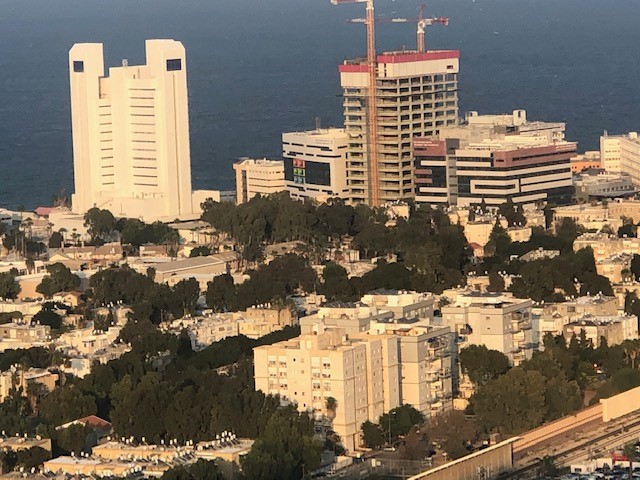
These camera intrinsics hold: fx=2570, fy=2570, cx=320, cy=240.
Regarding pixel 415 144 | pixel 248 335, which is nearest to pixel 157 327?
pixel 248 335

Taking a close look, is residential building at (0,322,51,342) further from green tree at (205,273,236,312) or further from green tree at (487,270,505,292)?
green tree at (487,270,505,292)

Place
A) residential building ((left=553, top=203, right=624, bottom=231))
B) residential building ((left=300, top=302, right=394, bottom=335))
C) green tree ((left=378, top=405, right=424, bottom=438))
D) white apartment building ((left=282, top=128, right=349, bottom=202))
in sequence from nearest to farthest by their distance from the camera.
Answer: green tree ((left=378, top=405, right=424, bottom=438)) → residential building ((left=300, top=302, right=394, bottom=335)) → residential building ((left=553, top=203, right=624, bottom=231)) → white apartment building ((left=282, top=128, right=349, bottom=202))

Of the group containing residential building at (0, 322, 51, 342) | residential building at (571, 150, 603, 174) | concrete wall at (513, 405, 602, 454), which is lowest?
concrete wall at (513, 405, 602, 454)

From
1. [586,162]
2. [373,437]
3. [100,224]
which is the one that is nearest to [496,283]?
[373,437]

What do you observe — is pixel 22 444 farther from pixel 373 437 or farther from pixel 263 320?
pixel 263 320

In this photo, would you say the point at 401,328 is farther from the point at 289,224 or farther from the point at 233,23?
the point at 233,23

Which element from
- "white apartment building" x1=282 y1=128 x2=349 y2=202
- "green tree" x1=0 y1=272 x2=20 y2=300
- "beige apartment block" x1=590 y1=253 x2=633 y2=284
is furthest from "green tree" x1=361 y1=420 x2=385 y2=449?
"white apartment building" x1=282 y1=128 x2=349 y2=202

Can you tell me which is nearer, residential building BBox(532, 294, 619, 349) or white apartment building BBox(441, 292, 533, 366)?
white apartment building BBox(441, 292, 533, 366)
